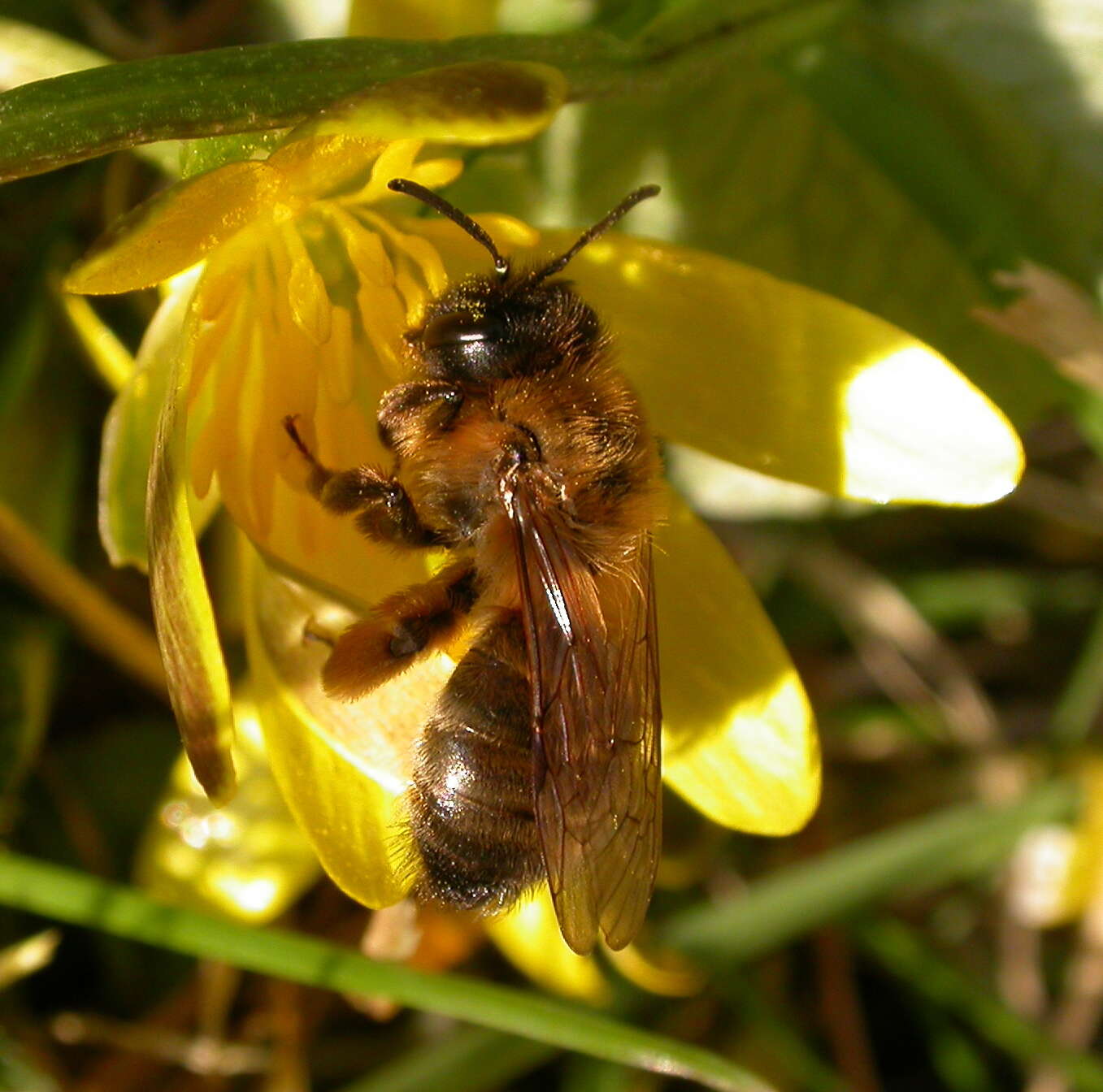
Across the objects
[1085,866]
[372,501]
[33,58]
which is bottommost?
[1085,866]

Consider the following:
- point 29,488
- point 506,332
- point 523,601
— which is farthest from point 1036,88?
point 29,488

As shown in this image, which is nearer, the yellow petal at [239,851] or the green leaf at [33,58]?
the green leaf at [33,58]

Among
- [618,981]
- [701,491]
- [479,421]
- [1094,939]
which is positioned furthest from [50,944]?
[1094,939]

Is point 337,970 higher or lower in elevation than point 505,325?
lower

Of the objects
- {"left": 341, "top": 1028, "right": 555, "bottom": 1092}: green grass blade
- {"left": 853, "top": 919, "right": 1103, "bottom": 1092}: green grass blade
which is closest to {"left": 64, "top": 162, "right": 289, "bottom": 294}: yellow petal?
{"left": 341, "top": 1028, "right": 555, "bottom": 1092}: green grass blade

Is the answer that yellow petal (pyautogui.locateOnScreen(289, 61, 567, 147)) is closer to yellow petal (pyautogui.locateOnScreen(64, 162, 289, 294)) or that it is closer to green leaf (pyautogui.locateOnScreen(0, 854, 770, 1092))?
yellow petal (pyautogui.locateOnScreen(64, 162, 289, 294))

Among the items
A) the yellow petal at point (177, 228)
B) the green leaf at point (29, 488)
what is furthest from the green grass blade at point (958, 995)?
the yellow petal at point (177, 228)

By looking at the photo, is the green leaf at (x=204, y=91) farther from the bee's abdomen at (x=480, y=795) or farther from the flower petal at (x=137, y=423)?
the bee's abdomen at (x=480, y=795)

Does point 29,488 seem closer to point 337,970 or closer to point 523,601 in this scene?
point 337,970

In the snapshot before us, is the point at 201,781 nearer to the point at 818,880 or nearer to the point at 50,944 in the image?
the point at 50,944
